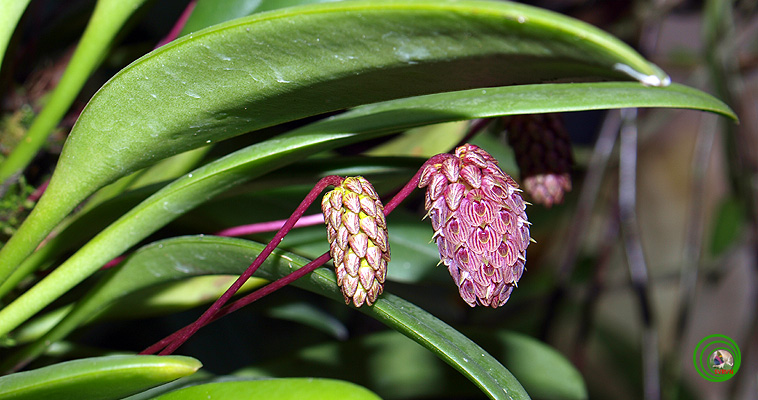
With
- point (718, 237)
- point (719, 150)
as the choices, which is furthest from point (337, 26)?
point (719, 150)

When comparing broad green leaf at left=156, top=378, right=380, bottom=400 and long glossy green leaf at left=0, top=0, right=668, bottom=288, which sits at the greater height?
long glossy green leaf at left=0, top=0, right=668, bottom=288

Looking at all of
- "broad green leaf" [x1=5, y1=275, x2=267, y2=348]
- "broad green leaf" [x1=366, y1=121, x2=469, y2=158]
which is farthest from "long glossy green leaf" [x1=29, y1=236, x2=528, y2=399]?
"broad green leaf" [x1=366, y1=121, x2=469, y2=158]

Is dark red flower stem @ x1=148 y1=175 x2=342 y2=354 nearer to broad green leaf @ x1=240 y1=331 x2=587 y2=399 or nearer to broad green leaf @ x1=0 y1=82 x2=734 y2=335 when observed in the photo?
broad green leaf @ x1=0 y1=82 x2=734 y2=335

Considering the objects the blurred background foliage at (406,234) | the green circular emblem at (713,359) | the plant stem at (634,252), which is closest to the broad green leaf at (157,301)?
the blurred background foliage at (406,234)

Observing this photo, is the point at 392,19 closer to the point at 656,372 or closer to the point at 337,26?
the point at 337,26

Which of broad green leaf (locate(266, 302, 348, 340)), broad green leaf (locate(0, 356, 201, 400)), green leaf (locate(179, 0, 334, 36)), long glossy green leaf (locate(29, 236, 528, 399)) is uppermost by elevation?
green leaf (locate(179, 0, 334, 36))

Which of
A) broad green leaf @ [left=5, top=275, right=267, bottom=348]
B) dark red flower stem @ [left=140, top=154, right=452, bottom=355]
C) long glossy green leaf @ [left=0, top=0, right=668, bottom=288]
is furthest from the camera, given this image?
broad green leaf @ [left=5, top=275, right=267, bottom=348]

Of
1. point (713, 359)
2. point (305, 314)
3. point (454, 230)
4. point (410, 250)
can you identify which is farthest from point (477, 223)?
point (713, 359)
